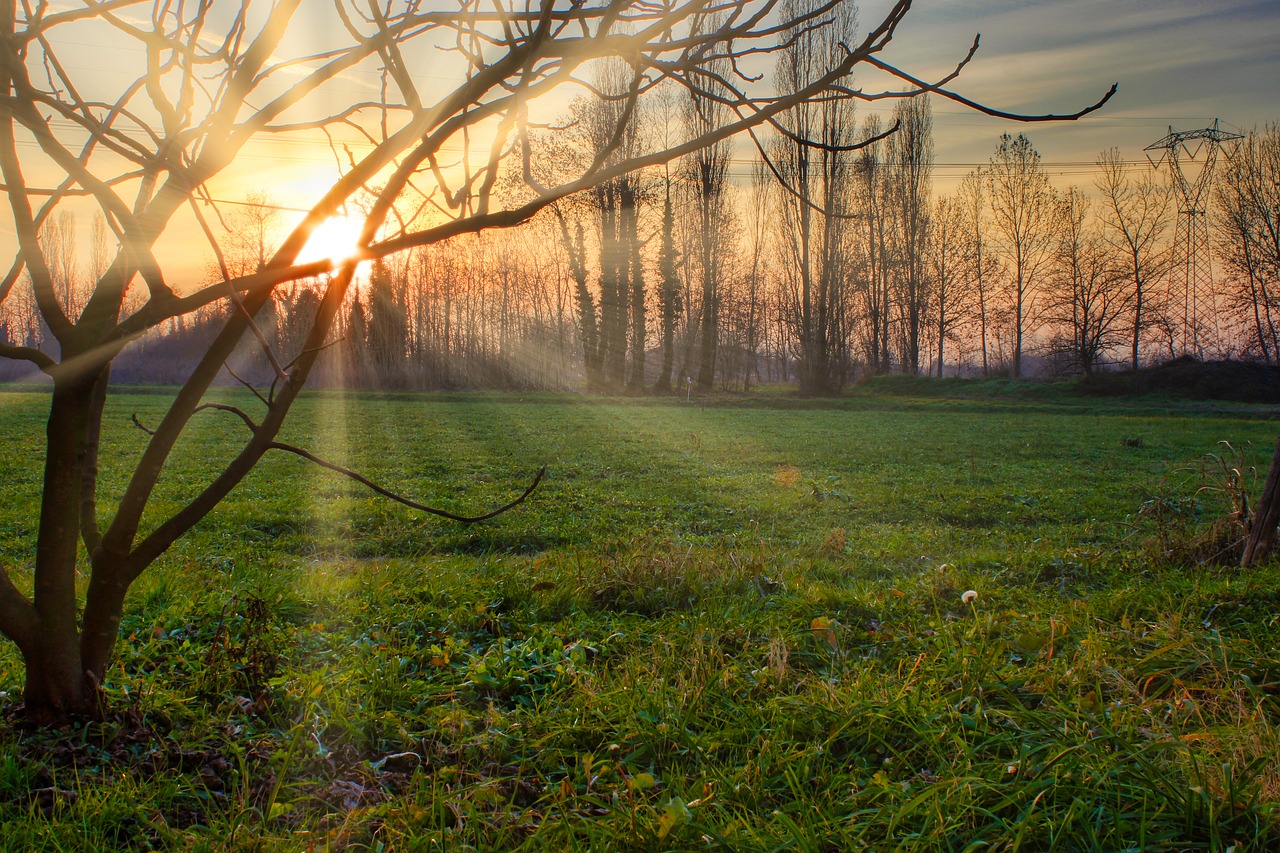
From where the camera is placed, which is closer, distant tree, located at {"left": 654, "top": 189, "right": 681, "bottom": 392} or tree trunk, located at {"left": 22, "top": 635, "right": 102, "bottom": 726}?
tree trunk, located at {"left": 22, "top": 635, "right": 102, "bottom": 726}

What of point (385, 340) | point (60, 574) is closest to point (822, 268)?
point (385, 340)

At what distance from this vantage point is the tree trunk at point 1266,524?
3.83 meters

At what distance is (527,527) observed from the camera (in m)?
6.57

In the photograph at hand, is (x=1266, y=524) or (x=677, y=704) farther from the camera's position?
(x=1266, y=524)

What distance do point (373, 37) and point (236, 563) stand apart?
395 cm

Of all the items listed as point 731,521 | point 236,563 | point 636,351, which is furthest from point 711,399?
point 236,563

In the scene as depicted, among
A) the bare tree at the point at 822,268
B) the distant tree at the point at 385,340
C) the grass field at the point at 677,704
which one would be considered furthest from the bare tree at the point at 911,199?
the grass field at the point at 677,704

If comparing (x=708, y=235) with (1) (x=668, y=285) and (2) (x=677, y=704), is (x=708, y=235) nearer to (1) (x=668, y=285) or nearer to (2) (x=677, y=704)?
(1) (x=668, y=285)

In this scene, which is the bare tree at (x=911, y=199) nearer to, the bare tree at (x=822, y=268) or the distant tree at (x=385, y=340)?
the bare tree at (x=822, y=268)

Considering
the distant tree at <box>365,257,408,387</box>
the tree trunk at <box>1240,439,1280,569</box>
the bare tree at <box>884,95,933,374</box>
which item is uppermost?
the bare tree at <box>884,95,933,374</box>

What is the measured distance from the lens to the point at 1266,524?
3.87 meters

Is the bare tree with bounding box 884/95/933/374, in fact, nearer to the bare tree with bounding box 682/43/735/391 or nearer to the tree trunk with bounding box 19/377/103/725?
the bare tree with bounding box 682/43/735/391

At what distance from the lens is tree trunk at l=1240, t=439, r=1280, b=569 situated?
3828 mm

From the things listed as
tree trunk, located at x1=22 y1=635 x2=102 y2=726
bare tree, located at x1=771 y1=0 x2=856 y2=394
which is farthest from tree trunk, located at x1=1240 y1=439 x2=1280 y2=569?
bare tree, located at x1=771 y1=0 x2=856 y2=394
